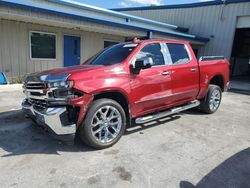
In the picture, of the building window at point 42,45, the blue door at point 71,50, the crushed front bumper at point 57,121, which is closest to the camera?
the crushed front bumper at point 57,121

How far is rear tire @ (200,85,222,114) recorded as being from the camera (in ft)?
20.1

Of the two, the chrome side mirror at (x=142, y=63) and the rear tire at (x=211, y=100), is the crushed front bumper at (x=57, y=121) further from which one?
the rear tire at (x=211, y=100)

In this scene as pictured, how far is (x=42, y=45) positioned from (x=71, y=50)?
1.66 meters

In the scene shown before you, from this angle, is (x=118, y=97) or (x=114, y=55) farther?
(x=114, y=55)

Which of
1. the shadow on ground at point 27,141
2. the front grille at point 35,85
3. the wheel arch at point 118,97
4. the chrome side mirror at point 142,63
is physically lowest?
the shadow on ground at point 27,141

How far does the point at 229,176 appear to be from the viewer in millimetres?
3195

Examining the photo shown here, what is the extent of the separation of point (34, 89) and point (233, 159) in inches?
139

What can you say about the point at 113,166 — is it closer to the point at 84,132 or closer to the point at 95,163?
the point at 95,163

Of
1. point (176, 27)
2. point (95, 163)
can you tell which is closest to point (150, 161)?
point (95, 163)

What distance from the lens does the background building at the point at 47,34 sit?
8.98 metres

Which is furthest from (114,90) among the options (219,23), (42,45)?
(219,23)

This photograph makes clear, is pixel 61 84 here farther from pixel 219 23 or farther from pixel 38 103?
pixel 219 23

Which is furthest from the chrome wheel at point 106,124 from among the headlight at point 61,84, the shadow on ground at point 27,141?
the headlight at point 61,84

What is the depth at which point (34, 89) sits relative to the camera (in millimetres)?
3809
